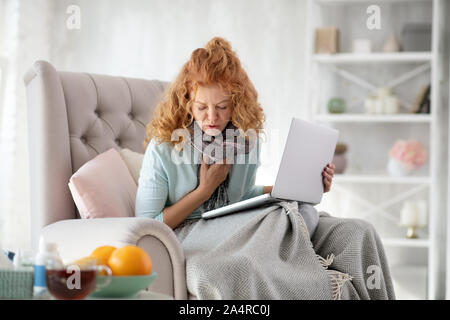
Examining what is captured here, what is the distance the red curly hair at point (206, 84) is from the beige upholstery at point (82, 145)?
32 cm

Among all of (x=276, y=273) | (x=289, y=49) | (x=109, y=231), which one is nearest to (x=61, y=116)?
(x=109, y=231)

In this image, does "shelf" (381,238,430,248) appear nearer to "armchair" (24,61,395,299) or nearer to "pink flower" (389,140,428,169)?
"pink flower" (389,140,428,169)

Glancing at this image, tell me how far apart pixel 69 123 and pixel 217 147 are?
542 millimetres

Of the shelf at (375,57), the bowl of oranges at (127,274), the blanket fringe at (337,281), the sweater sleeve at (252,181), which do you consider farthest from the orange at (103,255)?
the shelf at (375,57)

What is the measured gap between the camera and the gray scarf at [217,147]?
1906mm

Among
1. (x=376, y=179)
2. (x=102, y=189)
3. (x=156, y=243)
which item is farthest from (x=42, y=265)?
(x=376, y=179)

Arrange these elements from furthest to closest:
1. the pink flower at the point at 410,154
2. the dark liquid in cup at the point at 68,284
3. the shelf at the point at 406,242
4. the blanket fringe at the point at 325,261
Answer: the pink flower at the point at 410,154, the shelf at the point at 406,242, the blanket fringe at the point at 325,261, the dark liquid in cup at the point at 68,284

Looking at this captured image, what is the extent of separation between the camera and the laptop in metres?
1.71

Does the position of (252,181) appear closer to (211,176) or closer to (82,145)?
(211,176)

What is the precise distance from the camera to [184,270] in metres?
1.53

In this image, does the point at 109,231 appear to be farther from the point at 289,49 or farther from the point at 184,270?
the point at 289,49

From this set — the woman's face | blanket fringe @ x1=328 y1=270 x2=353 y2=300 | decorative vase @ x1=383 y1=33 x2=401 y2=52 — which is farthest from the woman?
decorative vase @ x1=383 y1=33 x2=401 y2=52

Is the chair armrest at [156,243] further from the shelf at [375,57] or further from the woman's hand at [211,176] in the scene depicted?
the shelf at [375,57]

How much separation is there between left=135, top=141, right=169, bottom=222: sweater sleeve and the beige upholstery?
0.19 meters
